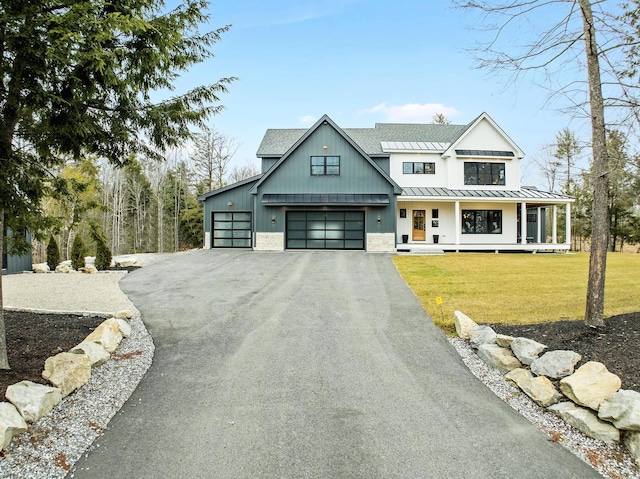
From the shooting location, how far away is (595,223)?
584 centimetres

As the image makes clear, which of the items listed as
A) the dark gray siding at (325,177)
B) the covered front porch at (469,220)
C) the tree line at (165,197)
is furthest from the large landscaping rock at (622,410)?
the tree line at (165,197)

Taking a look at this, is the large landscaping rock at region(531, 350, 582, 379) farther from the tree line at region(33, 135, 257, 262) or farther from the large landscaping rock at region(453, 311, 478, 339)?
the tree line at region(33, 135, 257, 262)

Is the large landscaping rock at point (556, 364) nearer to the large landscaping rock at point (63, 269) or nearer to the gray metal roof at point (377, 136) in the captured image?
the large landscaping rock at point (63, 269)

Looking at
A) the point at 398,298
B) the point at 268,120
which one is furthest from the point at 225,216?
the point at 398,298

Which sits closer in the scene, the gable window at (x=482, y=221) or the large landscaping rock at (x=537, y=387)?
the large landscaping rock at (x=537, y=387)

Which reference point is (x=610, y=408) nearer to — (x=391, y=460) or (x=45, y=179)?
(x=391, y=460)

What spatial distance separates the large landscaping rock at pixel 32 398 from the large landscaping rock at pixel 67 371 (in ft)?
0.71

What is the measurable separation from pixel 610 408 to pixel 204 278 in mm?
11403

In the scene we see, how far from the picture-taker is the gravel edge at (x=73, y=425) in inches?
126

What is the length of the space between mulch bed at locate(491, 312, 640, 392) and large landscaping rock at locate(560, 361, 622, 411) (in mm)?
377

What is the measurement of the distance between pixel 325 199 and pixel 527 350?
605 inches

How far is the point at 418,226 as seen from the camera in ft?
76.4

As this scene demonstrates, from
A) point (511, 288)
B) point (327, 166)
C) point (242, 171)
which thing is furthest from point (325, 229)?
point (242, 171)

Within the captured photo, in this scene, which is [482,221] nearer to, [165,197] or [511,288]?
[511,288]
